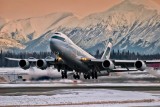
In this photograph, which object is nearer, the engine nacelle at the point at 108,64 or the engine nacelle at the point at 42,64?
the engine nacelle at the point at 108,64

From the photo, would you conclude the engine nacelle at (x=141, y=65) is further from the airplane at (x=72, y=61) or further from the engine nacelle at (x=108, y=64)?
the engine nacelle at (x=108, y=64)

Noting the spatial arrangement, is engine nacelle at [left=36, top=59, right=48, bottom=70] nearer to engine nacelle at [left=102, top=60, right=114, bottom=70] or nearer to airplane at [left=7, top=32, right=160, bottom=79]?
airplane at [left=7, top=32, right=160, bottom=79]

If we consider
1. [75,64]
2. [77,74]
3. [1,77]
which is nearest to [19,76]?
[1,77]

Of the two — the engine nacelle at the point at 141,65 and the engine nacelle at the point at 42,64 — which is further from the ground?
the engine nacelle at the point at 42,64

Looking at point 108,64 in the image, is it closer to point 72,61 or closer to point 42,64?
point 72,61

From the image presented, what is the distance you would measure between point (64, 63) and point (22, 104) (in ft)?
115

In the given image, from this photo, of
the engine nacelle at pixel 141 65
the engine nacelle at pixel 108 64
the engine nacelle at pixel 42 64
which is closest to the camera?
the engine nacelle at pixel 141 65

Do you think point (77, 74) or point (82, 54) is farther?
point (77, 74)

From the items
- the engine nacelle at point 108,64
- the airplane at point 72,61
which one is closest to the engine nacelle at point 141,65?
the airplane at point 72,61

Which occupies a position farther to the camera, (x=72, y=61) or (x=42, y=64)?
(x=42, y=64)

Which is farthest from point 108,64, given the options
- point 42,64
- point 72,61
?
point 42,64

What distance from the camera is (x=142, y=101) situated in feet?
148

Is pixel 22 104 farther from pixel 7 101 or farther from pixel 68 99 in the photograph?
pixel 68 99

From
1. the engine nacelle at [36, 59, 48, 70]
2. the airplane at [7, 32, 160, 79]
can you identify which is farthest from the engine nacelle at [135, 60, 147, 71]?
the engine nacelle at [36, 59, 48, 70]
